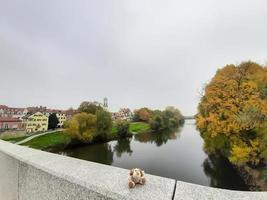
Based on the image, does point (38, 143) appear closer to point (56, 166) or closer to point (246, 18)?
point (246, 18)

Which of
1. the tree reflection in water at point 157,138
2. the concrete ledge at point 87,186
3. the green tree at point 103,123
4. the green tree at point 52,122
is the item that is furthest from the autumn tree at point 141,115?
the concrete ledge at point 87,186

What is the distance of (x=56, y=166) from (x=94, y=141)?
26071mm

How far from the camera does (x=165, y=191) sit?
81 cm

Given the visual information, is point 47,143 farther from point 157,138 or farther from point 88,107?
point 157,138

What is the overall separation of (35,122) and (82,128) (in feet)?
55.1

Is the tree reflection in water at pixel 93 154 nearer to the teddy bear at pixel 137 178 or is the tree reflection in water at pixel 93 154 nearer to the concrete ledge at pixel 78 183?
the concrete ledge at pixel 78 183

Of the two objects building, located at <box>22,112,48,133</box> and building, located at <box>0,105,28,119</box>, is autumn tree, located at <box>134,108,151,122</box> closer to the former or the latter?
building, located at <box>0,105,28,119</box>

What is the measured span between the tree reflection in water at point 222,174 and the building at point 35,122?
30.6 m

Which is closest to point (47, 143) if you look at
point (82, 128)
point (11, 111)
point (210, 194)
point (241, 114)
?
point (82, 128)

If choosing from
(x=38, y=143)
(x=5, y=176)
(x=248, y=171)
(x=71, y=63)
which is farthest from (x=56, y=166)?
(x=38, y=143)

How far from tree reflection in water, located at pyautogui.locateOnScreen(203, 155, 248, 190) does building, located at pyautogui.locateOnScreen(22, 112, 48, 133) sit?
30616 mm

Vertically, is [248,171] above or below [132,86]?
below

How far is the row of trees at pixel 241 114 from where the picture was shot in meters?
7.98

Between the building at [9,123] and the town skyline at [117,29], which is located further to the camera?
the building at [9,123]
